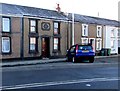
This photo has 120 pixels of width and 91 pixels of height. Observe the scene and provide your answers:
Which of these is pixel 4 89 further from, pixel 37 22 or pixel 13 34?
pixel 37 22

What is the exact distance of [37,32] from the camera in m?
37.1

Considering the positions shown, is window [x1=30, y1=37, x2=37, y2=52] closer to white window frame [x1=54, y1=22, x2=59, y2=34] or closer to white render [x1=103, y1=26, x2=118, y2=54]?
white window frame [x1=54, y1=22, x2=59, y2=34]

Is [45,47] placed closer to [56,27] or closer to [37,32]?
[37,32]

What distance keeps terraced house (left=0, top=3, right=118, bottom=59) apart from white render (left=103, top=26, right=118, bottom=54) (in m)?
3.96

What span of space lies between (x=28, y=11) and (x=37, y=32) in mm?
2706

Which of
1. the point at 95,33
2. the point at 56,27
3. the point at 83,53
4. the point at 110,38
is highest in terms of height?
the point at 56,27

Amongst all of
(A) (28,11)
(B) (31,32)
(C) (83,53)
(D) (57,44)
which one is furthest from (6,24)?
(D) (57,44)

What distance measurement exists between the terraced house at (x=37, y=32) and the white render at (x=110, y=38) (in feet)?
13.0

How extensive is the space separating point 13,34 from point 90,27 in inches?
642

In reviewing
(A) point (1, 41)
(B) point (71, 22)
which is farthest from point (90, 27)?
(A) point (1, 41)

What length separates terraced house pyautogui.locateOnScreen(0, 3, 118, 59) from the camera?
110ft

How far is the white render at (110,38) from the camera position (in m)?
51.0

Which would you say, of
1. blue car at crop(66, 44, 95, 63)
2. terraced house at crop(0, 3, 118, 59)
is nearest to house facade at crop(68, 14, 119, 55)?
terraced house at crop(0, 3, 118, 59)

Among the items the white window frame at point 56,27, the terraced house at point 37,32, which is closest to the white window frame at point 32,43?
the terraced house at point 37,32
